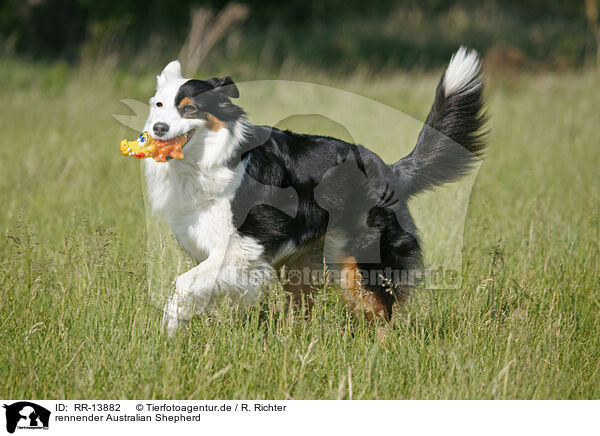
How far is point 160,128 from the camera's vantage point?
2979mm

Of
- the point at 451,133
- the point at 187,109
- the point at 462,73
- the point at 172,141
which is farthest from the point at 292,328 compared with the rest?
the point at 462,73

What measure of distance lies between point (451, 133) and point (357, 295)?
3.75ft

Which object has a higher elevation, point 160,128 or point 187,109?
point 187,109

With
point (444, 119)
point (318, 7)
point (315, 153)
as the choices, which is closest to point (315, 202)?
point (315, 153)

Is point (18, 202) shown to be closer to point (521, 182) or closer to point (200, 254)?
point (200, 254)

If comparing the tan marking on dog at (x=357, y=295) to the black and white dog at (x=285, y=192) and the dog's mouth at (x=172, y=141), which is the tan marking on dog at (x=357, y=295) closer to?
the black and white dog at (x=285, y=192)

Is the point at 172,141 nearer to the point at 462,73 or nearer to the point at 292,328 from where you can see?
the point at 292,328

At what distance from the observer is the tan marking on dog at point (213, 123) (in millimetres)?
3177

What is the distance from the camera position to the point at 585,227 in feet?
16.1

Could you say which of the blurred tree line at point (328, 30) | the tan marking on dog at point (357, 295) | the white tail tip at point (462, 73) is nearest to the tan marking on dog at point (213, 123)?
Result: the tan marking on dog at point (357, 295)

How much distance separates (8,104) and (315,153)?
322 inches

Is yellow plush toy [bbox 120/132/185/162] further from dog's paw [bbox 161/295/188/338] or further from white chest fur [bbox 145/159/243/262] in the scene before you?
dog's paw [bbox 161/295/188/338]
